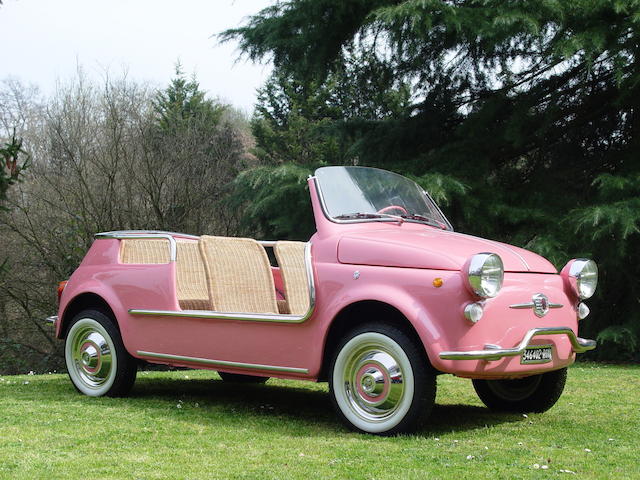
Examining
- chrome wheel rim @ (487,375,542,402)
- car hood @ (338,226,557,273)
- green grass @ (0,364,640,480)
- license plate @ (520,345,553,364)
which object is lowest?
green grass @ (0,364,640,480)

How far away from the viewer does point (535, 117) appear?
12.3m

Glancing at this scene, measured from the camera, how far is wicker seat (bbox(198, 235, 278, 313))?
6.44 metres

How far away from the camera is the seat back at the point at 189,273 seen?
285 inches

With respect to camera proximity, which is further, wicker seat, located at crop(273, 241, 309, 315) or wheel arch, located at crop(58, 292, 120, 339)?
wheel arch, located at crop(58, 292, 120, 339)

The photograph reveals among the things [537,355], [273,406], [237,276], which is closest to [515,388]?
[537,355]

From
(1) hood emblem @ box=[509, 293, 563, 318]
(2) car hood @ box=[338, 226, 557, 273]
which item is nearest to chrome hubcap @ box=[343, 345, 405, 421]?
(2) car hood @ box=[338, 226, 557, 273]

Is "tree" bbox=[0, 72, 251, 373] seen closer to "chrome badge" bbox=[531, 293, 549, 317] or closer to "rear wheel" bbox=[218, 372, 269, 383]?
"rear wheel" bbox=[218, 372, 269, 383]

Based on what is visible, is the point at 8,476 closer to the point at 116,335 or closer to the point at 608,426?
the point at 116,335

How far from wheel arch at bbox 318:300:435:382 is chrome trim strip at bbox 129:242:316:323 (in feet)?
0.70

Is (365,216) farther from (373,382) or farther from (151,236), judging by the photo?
(151,236)

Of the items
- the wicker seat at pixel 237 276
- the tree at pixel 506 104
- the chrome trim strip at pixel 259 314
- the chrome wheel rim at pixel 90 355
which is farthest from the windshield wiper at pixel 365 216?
the tree at pixel 506 104

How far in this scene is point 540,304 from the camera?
507 cm

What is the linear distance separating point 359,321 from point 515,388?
1.60 metres

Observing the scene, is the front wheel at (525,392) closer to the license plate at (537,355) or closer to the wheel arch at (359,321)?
the license plate at (537,355)
